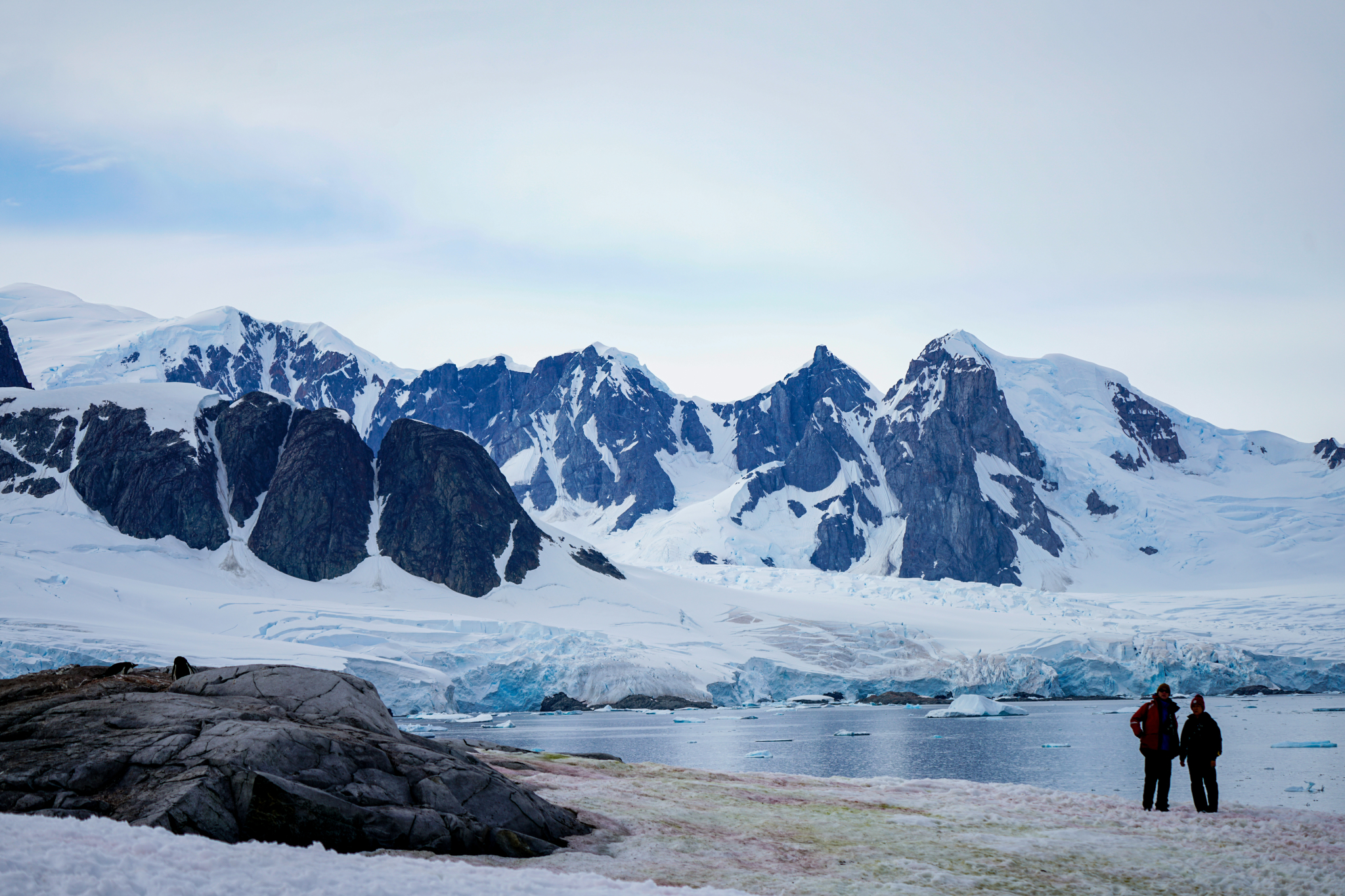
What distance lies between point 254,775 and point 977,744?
50.3 m

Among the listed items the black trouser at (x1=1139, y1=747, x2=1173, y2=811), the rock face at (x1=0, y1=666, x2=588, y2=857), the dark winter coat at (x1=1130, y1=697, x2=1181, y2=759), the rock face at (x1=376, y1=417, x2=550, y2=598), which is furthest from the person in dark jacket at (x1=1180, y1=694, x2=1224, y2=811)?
the rock face at (x1=376, y1=417, x2=550, y2=598)

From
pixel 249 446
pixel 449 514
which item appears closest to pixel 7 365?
pixel 249 446

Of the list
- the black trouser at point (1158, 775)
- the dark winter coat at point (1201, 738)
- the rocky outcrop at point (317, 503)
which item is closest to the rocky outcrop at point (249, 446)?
the rocky outcrop at point (317, 503)

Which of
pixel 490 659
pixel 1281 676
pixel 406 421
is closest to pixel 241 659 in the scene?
pixel 490 659

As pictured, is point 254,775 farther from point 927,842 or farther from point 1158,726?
point 1158,726

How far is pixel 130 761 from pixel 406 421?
161 metres

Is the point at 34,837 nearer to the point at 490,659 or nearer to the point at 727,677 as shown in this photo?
the point at 490,659

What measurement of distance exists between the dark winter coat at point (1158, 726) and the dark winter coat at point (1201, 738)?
0.22m

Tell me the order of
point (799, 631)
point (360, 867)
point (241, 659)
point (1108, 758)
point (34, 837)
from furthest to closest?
point (799, 631)
point (241, 659)
point (1108, 758)
point (360, 867)
point (34, 837)

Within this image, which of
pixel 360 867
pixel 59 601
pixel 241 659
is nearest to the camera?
pixel 360 867

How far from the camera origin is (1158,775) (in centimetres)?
2281

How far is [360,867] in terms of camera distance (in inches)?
471

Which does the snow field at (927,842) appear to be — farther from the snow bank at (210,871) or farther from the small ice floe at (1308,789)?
the small ice floe at (1308,789)

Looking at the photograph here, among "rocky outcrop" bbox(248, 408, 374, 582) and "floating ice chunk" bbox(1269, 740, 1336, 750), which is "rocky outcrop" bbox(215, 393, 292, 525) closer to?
"rocky outcrop" bbox(248, 408, 374, 582)
